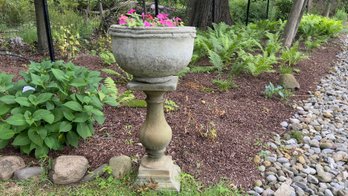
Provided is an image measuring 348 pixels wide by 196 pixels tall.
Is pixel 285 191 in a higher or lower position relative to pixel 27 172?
lower

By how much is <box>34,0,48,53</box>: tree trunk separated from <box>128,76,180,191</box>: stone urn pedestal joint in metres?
4.41

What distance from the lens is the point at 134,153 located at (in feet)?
9.78

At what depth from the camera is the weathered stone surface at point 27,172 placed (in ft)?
8.63

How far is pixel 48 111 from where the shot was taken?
8.62ft

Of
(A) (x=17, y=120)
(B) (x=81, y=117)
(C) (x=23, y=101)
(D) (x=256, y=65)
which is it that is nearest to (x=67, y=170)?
(B) (x=81, y=117)

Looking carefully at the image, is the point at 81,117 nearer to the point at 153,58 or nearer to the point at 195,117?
the point at 153,58

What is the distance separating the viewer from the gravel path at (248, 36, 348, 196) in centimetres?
286

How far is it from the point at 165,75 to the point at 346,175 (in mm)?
2232

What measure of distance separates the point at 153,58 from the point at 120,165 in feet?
3.73

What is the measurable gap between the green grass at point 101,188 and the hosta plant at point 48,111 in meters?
0.29

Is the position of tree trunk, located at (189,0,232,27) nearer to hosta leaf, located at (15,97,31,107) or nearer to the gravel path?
the gravel path

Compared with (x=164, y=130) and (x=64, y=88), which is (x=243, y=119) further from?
(x=64, y=88)

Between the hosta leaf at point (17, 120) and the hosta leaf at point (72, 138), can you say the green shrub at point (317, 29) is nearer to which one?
the hosta leaf at point (72, 138)

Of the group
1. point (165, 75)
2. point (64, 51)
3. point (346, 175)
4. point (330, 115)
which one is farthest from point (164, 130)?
point (64, 51)
